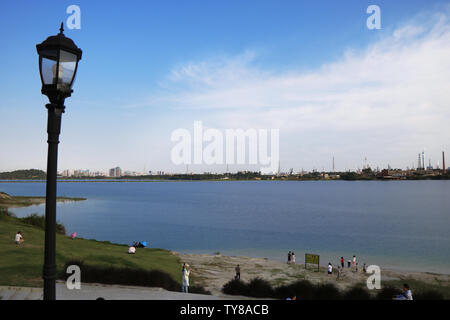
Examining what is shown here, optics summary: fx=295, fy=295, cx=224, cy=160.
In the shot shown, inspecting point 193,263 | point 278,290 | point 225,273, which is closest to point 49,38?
point 278,290

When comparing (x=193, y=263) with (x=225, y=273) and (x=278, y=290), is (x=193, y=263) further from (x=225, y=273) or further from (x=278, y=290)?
(x=278, y=290)

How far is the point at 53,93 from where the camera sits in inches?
216

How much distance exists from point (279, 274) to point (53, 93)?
31.2m

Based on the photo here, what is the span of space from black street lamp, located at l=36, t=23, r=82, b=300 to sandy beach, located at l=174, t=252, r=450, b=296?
849 inches

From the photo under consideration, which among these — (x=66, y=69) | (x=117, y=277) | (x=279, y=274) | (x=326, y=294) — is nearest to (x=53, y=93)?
(x=66, y=69)

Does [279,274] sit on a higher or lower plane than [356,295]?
lower

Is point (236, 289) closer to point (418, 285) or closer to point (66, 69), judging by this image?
point (66, 69)

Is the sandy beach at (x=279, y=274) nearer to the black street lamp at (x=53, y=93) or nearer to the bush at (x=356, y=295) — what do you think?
the bush at (x=356, y=295)

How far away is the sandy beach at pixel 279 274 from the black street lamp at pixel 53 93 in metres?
21.6

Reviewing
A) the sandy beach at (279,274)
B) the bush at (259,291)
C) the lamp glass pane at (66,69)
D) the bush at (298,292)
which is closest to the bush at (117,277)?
the bush at (259,291)

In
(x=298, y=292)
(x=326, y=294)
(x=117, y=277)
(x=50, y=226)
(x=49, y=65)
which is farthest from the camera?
(x=298, y=292)

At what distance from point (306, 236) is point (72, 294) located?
5497 cm
